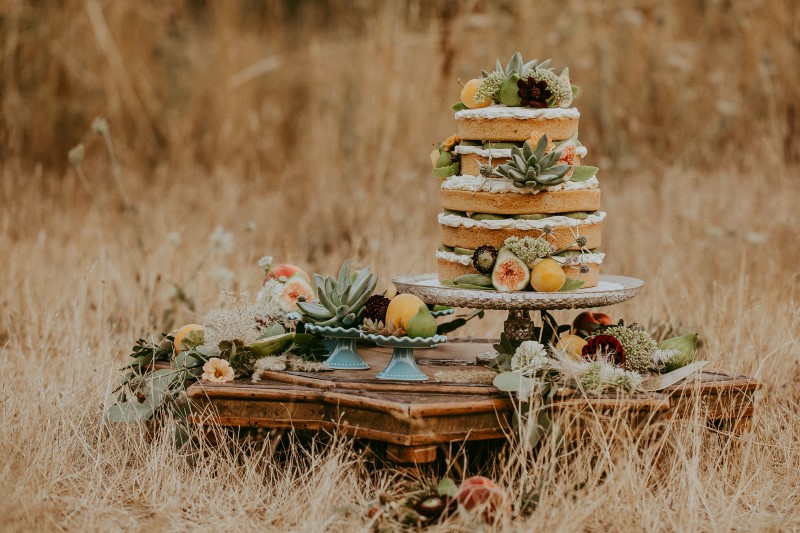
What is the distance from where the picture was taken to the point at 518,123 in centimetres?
372

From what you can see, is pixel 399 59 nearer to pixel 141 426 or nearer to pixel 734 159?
pixel 734 159

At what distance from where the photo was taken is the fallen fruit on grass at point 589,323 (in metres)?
3.99

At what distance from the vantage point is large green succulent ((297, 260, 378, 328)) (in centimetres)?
373

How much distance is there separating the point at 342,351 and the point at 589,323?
39.0 inches

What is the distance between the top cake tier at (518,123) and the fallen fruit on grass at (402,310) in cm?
69

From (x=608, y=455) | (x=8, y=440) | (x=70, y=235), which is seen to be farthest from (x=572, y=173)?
(x=70, y=235)

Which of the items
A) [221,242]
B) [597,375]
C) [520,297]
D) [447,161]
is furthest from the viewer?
[221,242]

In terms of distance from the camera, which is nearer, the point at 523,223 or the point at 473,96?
the point at 523,223

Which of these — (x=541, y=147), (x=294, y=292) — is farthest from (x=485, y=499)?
(x=294, y=292)

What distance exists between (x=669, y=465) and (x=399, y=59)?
4899 millimetres

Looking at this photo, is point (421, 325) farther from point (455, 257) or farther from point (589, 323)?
point (589, 323)

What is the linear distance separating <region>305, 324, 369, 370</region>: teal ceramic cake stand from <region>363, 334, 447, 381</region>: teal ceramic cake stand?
0.58 feet

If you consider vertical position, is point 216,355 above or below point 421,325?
below

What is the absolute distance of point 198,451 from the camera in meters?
3.50
